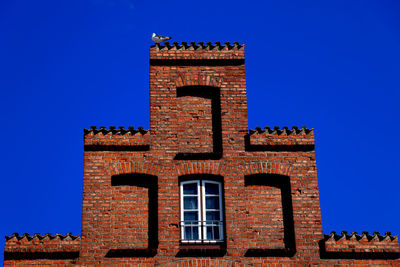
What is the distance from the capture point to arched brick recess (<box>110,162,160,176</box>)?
2000 cm

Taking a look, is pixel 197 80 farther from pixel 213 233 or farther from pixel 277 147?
pixel 213 233

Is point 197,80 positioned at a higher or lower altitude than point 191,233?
higher

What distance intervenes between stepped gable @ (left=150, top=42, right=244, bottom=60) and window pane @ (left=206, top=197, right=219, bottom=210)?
4.77 m

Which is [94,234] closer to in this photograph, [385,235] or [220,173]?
[220,173]

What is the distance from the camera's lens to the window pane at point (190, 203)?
19734 mm

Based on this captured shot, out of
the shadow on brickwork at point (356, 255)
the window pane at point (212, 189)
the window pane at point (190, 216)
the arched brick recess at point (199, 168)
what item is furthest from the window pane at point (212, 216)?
the shadow on brickwork at point (356, 255)

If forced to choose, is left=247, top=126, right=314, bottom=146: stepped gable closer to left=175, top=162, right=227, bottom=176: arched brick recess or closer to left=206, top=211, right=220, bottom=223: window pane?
left=175, top=162, right=227, bottom=176: arched brick recess

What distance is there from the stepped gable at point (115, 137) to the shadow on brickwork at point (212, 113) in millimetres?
1208

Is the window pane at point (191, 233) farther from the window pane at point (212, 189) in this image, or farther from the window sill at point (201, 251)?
the window pane at point (212, 189)

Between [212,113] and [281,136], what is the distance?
91.0 inches

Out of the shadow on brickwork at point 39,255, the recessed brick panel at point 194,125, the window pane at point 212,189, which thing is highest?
the recessed brick panel at point 194,125

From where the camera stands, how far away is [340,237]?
19219 mm

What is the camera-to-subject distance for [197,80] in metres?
21.8

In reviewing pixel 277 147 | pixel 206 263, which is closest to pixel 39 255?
pixel 206 263
